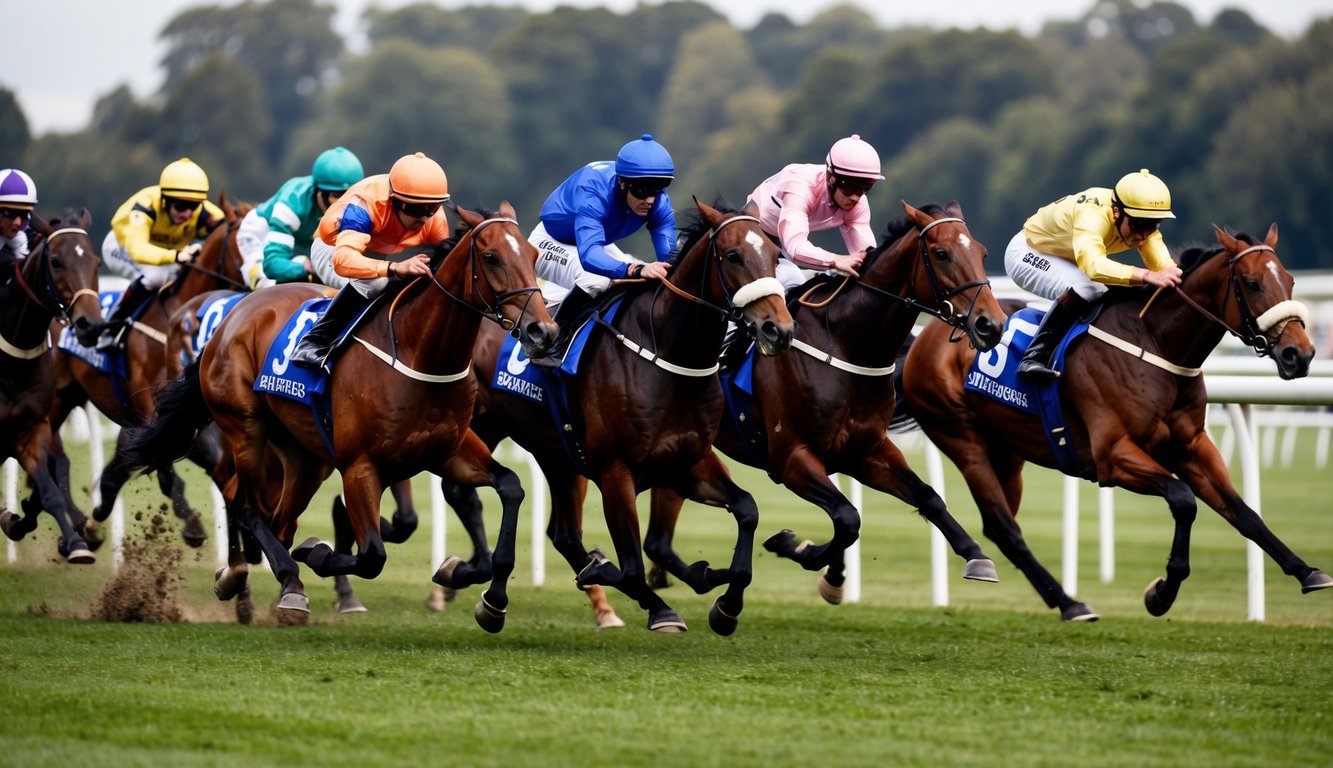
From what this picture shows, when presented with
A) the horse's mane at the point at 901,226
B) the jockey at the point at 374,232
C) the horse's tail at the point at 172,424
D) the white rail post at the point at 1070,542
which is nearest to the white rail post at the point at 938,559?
the white rail post at the point at 1070,542

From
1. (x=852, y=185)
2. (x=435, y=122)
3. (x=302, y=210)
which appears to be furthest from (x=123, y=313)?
(x=435, y=122)

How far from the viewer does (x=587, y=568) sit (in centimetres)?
711

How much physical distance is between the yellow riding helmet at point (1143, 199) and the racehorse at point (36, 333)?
15.7 ft

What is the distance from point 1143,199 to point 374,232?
3.13 metres

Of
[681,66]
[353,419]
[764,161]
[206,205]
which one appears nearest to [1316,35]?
[764,161]

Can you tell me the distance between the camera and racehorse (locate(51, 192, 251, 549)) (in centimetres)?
988

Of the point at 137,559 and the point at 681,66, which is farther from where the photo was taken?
the point at 681,66

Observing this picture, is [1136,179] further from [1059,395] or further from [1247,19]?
[1247,19]

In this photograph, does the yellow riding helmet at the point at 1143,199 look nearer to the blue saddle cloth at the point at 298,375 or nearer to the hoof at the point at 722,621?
the hoof at the point at 722,621

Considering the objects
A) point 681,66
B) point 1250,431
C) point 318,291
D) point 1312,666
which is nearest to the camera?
point 1312,666

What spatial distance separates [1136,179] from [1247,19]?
2582 inches

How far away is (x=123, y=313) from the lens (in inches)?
403

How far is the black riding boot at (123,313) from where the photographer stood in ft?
33.0

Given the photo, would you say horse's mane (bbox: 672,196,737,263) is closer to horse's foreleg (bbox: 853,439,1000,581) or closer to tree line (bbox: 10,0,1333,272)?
horse's foreleg (bbox: 853,439,1000,581)
